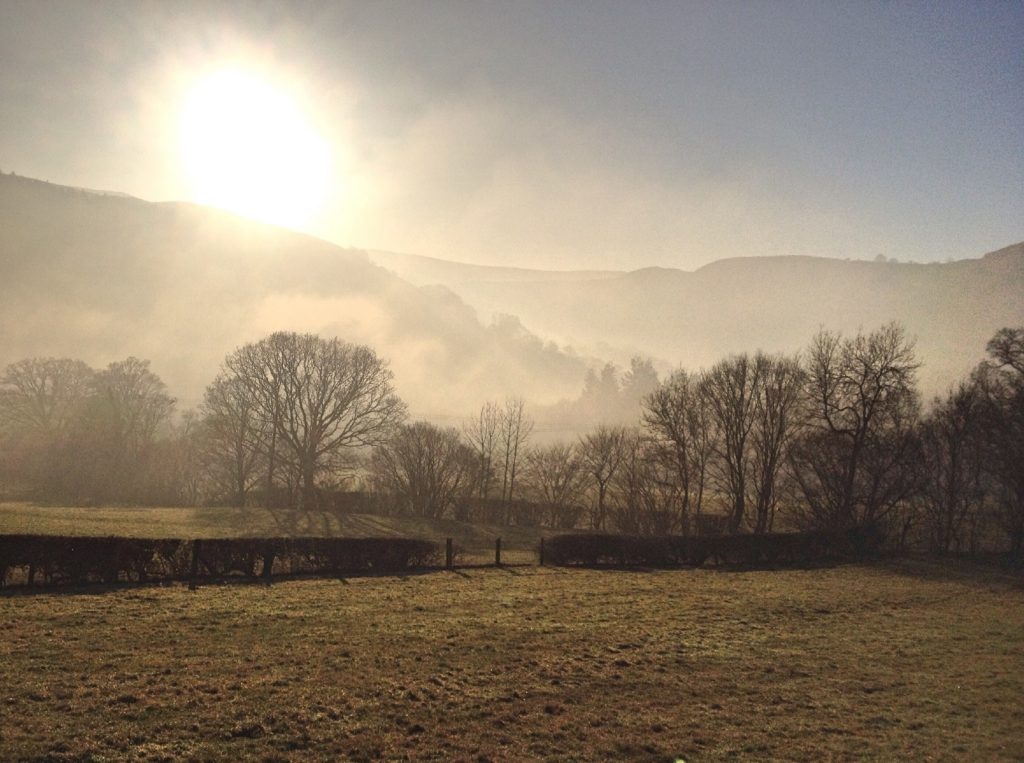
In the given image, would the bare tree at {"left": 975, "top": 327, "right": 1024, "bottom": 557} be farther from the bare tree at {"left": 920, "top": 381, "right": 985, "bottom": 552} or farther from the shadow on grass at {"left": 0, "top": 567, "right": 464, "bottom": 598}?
the shadow on grass at {"left": 0, "top": 567, "right": 464, "bottom": 598}

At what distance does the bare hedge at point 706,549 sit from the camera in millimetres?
29062

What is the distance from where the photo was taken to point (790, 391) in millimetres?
45719

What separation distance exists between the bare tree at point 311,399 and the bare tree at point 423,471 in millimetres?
3289

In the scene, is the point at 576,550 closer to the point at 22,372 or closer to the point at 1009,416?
the point at 1009,416

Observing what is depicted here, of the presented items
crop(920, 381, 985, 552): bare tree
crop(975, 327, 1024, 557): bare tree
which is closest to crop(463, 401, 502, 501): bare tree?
crop(920, 381, 985, 552): bare tree

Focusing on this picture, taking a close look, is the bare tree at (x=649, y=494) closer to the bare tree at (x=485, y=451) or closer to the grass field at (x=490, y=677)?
the bare tree at (x=485, y=451)

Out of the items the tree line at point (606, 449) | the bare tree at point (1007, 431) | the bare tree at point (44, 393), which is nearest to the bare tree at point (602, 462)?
the tree line at point (606, 449)

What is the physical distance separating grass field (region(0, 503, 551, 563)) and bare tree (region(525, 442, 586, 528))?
16.9ft

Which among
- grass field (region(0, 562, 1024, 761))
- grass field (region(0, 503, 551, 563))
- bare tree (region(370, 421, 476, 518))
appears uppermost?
bare tree (region(370, 421, 476, 518))

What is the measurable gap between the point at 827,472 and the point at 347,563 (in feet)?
117

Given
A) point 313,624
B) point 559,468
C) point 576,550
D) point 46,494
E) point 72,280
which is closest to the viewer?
point 313,624

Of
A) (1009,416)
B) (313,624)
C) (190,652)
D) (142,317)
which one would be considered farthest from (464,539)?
(142,317)

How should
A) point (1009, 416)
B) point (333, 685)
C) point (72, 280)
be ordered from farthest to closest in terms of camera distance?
1. point (72, 280)
2. point (1009, 416)
3. point (333, 685)

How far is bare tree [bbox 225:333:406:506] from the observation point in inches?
2046
